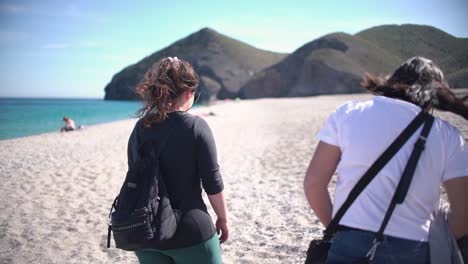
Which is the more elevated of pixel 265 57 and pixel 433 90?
pixel 265 57

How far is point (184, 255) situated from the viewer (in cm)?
195

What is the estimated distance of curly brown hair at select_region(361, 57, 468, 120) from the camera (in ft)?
5.08

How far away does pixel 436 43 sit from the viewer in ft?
16.2

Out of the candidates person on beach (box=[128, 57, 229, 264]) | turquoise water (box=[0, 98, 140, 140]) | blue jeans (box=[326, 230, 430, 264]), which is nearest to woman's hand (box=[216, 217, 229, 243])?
person on beach (box=[128, 57, 229, 264])

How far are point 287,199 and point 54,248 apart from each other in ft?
11.9

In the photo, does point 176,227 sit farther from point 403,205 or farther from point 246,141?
point 246,141

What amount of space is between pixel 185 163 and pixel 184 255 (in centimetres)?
50

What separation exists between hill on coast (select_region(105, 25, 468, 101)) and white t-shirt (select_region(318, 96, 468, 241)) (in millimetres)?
1367

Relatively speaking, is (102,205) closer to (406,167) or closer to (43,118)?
(406,167)

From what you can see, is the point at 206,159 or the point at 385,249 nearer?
the point at 385,249

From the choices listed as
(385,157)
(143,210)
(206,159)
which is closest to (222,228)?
(206,159)

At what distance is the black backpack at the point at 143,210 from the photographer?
176 centimetres

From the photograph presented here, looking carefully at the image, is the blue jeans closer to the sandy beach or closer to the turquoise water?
the turquoise water

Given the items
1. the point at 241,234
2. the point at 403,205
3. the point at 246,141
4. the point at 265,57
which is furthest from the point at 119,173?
the point at 265,57
